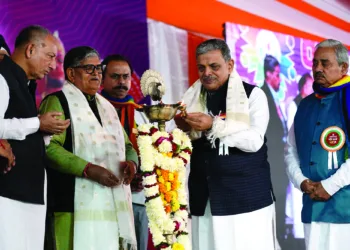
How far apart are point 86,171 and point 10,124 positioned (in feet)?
1.91

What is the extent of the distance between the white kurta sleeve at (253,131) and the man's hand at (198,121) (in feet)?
0.56

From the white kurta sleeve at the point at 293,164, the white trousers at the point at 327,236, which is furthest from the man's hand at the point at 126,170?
the white trousers at the point at 327,236

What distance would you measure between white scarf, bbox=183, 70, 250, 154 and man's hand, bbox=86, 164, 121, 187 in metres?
0.63

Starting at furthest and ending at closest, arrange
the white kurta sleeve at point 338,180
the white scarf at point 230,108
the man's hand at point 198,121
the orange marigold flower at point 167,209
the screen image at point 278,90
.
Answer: the screen image at point 278,90 → the white kurta sleeve at point 338,180 → the white scarf at point 230,108 → the man's hand at point 198,121 → the orange marigold flower at point 167,209

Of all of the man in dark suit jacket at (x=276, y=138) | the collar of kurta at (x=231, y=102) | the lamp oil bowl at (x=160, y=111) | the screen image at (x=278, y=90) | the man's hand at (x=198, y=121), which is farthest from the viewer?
the man in dark suit jacket at (x=276, y=138)

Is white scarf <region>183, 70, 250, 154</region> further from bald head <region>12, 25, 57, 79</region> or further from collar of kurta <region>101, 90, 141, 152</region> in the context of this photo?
bald head <region>12, 25, 57, 79</region>

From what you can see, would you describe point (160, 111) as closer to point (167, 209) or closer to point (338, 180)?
point (167, 209)

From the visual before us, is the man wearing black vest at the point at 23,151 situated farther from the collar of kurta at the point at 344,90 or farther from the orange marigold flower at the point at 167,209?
A: the collar of kurta at the point at 344,90

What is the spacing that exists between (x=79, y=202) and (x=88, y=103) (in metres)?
0.64

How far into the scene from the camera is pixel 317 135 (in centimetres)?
403

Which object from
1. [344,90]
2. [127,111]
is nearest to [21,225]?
[127,111]

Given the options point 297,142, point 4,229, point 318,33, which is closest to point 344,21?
point 318,33

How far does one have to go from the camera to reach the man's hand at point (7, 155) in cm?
296

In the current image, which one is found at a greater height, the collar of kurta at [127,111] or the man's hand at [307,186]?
the collar of kurta at [127,111]
